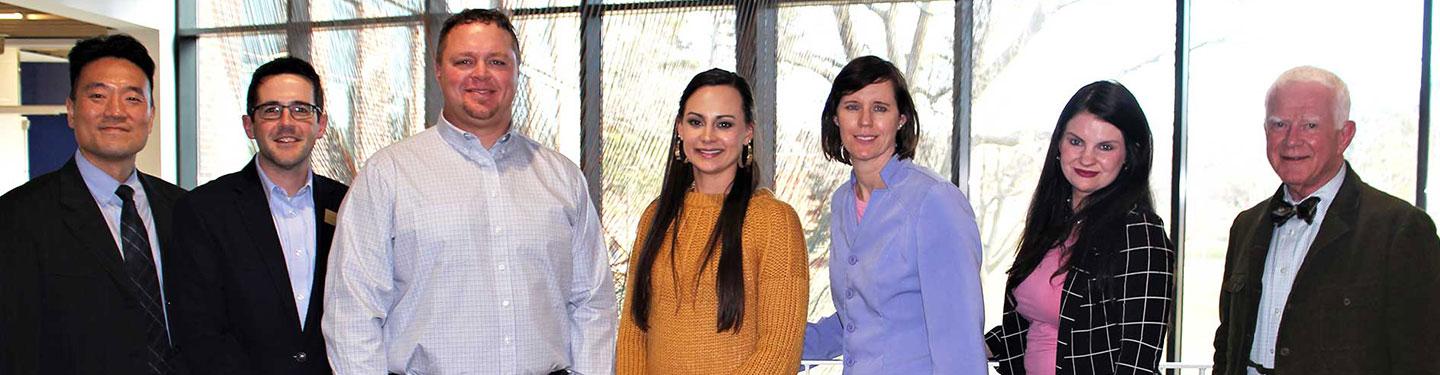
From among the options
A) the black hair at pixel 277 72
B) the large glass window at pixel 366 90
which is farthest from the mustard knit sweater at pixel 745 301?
the large glass window at pixel 366 90

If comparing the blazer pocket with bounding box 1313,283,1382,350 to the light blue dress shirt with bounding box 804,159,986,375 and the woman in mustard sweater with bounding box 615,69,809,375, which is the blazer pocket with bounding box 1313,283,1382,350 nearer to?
the light blue dress shirt with bounding box 804,159,986,375

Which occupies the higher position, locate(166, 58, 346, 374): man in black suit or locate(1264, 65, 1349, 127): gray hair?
locate(1264, 65, 1349, 127): gray hair

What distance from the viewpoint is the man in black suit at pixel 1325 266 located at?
6.93 ft

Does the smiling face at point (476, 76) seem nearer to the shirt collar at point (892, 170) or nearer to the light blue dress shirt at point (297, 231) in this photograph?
the light blue dress shirt at point (297, 231)

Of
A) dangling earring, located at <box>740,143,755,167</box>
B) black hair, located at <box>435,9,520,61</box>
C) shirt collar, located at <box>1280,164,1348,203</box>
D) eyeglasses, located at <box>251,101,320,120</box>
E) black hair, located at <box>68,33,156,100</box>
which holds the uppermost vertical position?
black hair, located at <box>435,9,520,61</box>

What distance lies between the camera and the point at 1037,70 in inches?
207

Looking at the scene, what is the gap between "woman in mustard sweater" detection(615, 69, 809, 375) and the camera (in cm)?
212

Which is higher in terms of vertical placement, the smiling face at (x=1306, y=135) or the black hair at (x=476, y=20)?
the black hair at (x=476, y=20)

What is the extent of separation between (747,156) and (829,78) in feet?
9.95

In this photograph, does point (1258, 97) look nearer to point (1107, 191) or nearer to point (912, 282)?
point (1107, 191)

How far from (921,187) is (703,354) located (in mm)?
559

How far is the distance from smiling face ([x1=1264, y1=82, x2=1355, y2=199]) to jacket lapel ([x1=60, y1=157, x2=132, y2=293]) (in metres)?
2.56

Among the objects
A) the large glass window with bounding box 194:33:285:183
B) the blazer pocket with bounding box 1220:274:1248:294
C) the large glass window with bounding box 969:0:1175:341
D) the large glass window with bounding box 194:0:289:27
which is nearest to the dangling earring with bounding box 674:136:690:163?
the blazer pocket with bounding box 1220:274:1248:294

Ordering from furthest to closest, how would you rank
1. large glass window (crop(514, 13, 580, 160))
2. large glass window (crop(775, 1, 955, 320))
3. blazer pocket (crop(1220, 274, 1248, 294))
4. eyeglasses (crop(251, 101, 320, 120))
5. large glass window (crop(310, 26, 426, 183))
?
large glass window (crop(310, 26, 426, 183)) < large glass window (crop(514, 13, 580, 160)) < large glass window (crop(775, 1, 955, 320)) < eyeglasses (crop(251, 101, 320, 120)) < blazer pocket (crop(1220, 274, 1248, 294))
